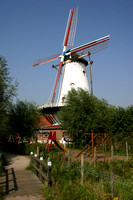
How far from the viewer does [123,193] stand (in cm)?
516

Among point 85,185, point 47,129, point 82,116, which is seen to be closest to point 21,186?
point 85,185

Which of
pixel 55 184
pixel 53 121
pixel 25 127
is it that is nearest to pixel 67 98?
pixel 25 127

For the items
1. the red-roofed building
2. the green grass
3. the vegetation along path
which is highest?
the red-roofed building

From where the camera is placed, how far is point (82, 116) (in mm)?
20109

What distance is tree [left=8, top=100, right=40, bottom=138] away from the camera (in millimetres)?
22125

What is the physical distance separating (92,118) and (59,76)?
12874 mm

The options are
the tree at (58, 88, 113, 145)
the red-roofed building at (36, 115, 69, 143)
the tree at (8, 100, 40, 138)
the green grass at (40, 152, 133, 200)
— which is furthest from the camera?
the red-roofed building at (36, 115, 69, 143)

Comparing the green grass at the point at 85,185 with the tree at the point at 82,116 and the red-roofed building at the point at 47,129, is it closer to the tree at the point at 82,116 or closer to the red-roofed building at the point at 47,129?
the tree at the point at 82,116

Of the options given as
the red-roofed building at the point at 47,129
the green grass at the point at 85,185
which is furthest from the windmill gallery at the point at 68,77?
the green grass at the point at 85,185

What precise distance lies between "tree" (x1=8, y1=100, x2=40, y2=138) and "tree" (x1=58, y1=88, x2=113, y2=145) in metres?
3.70

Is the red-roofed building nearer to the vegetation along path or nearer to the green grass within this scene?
the vegetation along path

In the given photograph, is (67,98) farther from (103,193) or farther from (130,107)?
(103,193)

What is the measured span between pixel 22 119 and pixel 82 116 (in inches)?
289

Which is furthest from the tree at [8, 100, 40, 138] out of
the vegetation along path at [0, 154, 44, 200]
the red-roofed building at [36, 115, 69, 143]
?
the vegetation along path at [0, 154, 44, 200]
